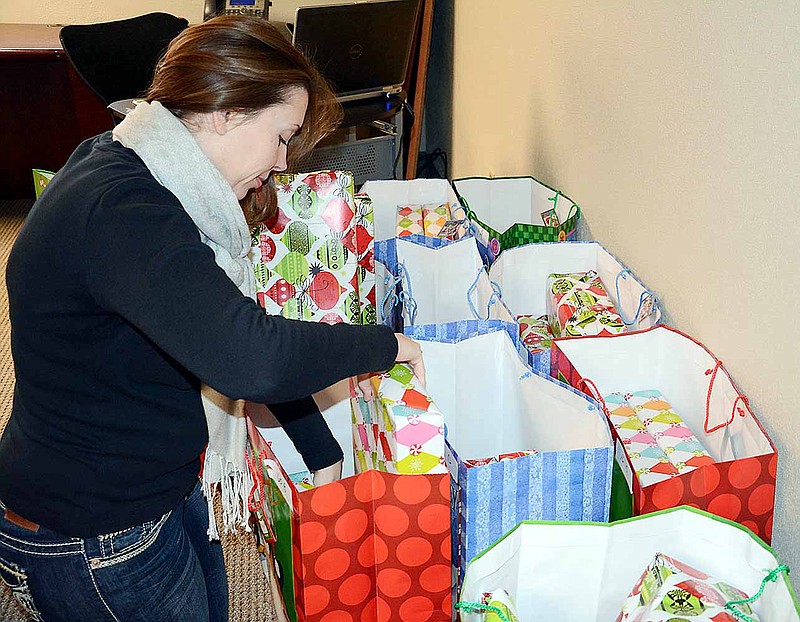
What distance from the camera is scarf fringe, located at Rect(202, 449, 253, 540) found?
50.0 inches

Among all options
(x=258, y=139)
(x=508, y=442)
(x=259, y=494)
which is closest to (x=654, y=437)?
(x=508, y=442)

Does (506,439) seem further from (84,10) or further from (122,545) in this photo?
(84,10)

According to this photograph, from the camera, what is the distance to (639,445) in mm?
1438

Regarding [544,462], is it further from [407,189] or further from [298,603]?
[407,189]

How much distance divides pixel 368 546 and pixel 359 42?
1790 mm

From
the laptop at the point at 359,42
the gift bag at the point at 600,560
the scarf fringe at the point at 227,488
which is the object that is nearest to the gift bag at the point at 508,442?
the gift bag at the point at 600,560

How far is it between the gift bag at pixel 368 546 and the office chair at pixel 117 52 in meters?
2.28

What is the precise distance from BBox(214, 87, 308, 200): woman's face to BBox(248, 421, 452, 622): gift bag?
1.45 ft

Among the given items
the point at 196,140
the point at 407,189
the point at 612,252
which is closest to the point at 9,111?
the point at 407,189

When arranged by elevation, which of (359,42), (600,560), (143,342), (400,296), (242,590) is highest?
(359,42)

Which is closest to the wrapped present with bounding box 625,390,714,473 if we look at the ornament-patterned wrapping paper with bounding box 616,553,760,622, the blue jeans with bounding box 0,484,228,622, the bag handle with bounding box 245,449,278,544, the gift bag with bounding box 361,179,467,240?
the ornament-patterned wrapping paper with bounding box 616,553,760,622

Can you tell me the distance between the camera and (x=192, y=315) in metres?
0.83

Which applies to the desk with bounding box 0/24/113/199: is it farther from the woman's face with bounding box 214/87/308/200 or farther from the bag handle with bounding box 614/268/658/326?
the woman's face with bounding box 214/87/308/200

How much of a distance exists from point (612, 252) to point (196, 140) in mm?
1143
